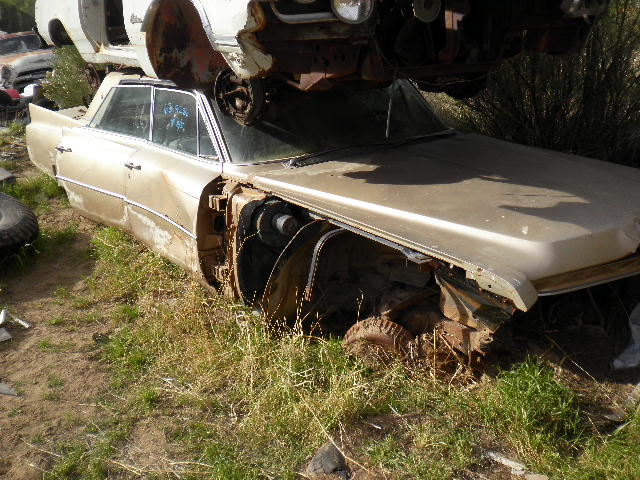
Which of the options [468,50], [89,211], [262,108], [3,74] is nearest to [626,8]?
[468,50]

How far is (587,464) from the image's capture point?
2.97 m

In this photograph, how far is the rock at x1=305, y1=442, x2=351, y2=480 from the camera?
10.3 ft

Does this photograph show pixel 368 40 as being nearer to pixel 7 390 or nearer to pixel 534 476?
pixel 534 476

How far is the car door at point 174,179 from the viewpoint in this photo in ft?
14.3

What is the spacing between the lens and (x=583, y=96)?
6148 millimetres

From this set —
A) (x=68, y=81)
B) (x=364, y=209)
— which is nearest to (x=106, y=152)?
(x=364, y=209)

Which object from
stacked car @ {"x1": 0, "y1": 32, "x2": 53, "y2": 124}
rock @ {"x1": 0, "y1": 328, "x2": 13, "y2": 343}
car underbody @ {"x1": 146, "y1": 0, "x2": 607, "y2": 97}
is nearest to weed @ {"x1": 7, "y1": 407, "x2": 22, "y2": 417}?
rock @ {"x1": 0, "y1": 328, "x2": 13, "y2": 343}

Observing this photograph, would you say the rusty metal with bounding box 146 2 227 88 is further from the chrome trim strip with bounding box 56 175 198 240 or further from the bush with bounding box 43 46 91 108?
the bush with bounding box 43 46 91 108

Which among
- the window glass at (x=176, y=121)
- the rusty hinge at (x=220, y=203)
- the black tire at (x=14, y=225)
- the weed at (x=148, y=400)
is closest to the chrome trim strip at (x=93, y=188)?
the black tire at (x=14, y=225)

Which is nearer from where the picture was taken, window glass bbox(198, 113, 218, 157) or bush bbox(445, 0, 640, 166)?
window glass bbox(198, 113, 218, 157)

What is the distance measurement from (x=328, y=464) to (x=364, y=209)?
1256 mm

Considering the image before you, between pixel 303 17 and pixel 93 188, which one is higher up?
pixel 303 17

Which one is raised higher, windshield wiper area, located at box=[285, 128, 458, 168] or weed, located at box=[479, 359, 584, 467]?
windshield wiper area, located at box=[285, 128, 458, 168]

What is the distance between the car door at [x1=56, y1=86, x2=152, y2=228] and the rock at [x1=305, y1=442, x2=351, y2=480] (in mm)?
2761
